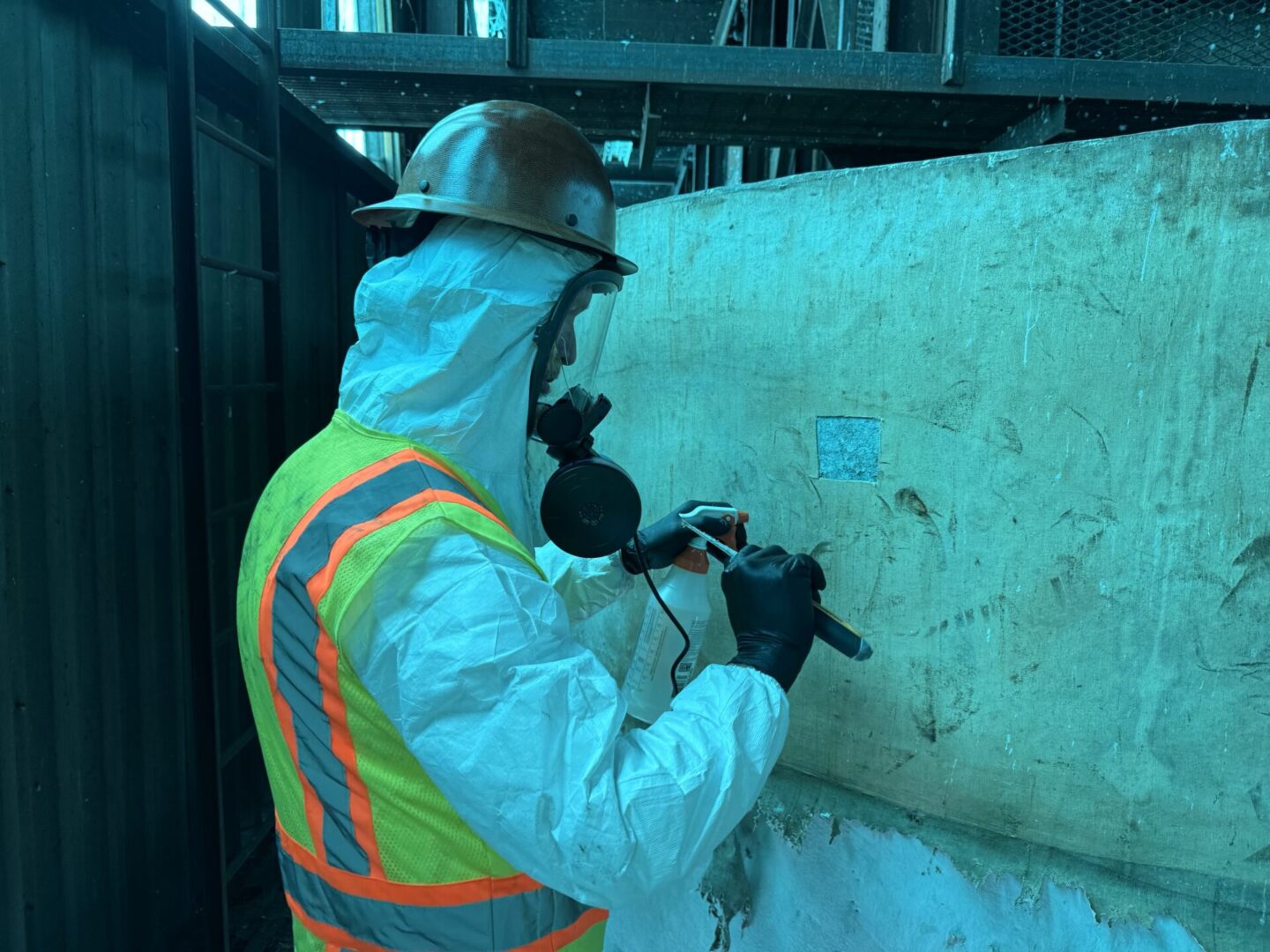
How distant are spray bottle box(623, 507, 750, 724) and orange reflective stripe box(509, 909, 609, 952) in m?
0.58

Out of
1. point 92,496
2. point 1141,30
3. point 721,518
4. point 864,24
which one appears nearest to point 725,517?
point 721,518

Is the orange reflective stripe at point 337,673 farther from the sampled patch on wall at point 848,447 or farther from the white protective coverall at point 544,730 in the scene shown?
the sampled patch on wall at point 848,447

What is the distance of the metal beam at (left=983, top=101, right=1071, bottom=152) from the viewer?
320 cm

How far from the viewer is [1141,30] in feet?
11.2

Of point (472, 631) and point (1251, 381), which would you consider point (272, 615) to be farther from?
point (1251, 381)

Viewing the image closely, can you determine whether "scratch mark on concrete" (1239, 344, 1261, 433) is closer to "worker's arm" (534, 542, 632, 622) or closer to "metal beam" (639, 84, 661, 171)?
"worker's arm" (534, 542, 632, 622)

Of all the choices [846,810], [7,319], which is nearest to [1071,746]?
[846,810]

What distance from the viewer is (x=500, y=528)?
1271 millimetres

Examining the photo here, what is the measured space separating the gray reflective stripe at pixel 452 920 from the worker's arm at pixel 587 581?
0.82 m

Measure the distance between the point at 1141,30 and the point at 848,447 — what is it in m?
2.69

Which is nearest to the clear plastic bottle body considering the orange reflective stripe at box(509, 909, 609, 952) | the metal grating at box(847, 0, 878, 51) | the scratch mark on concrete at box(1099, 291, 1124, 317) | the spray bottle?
the spray bottle

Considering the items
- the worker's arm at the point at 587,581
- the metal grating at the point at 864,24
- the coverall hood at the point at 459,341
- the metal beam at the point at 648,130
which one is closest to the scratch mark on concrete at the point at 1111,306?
the coverall hood at the point at 459,341

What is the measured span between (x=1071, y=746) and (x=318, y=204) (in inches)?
151

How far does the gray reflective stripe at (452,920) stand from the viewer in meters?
1.29
